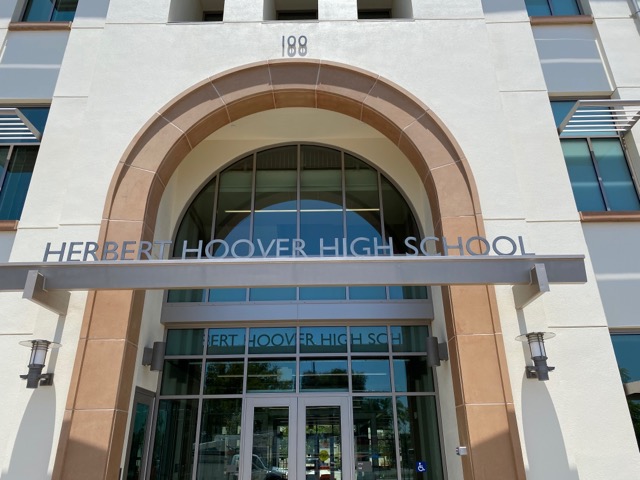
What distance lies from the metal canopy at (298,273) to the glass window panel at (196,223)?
3637 mm

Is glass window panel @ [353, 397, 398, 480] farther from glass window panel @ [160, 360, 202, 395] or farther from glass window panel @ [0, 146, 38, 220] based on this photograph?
glass window panel @ [0, 146, 38, 220]

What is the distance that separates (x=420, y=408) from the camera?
8703 mm

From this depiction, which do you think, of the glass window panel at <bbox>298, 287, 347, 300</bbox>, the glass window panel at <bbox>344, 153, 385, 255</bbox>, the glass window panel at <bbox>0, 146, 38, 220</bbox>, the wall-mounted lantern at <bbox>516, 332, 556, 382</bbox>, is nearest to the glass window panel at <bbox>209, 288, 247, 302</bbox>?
the glass window panel at <bbox>298, 287, 347, 300</bbox>

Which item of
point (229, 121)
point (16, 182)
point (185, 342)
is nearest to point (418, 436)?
point (185, 342)

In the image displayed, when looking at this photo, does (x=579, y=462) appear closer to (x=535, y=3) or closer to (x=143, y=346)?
(x=143, y=346)

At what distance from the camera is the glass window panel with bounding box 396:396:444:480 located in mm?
8289

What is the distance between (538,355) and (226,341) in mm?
5652

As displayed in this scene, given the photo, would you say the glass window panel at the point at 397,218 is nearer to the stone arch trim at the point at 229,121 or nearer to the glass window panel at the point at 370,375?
the stone arch trim at the point at 229,121

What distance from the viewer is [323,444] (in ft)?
27.8

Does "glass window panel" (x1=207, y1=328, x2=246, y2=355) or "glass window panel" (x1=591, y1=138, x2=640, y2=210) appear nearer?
"glass window panel" (x1=591, y1=138, x2=640, y2=210)

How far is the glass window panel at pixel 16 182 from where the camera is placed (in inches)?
348

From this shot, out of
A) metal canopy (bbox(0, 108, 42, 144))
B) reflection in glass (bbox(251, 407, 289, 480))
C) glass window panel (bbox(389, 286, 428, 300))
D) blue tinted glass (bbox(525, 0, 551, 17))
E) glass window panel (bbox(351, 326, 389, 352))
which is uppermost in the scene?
blue tinted glass (bbox(525, 0, 551, 17))

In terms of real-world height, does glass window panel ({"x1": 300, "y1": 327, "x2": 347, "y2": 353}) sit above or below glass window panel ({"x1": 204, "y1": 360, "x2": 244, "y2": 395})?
above

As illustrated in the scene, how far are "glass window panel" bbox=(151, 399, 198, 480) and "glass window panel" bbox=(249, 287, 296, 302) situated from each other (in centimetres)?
225
